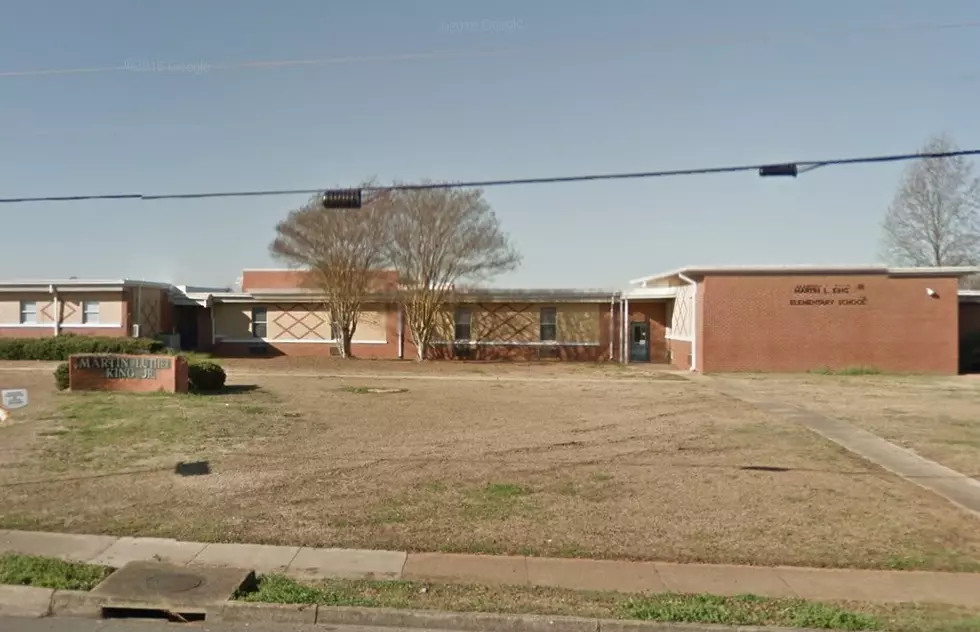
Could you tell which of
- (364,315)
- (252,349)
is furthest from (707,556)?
(252,349)

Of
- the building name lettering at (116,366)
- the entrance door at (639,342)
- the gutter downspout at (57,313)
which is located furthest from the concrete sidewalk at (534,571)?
the gutter downspout at (57,313)

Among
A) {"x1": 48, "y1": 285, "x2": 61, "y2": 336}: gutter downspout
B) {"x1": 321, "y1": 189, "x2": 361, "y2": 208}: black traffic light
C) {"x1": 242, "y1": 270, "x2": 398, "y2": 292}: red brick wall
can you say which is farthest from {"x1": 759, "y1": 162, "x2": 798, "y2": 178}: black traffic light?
{"x1": 242, "y1": 270, "x2": 398, "y2": 292}: red brick wall

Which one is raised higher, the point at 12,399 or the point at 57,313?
the point at 57,313

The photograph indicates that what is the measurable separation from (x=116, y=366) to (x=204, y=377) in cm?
210

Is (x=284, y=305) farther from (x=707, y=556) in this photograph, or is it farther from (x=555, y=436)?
(x=707, y=556)

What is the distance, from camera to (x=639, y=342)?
1373 inches

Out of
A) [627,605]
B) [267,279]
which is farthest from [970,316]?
[267,279]

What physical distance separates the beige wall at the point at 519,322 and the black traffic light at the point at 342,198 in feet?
79.0

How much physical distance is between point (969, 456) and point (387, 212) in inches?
985

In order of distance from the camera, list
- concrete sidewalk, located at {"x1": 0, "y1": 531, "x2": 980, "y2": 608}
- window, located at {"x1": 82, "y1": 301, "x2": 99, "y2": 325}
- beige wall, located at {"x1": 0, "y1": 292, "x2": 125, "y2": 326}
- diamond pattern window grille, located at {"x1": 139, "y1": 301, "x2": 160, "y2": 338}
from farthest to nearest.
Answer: diamond pattern window grille, located at {"x1": 139, "y1": 301, "x2": 160, "y2": 338} < window, located at {"x1": 82, "y1": 301, "x2": 99, "y2": 325} < beige wall, located at {"x1": 0, "y1": 292, "x2": 125, "y2": 326} < concrete sidewalk, located at {"x1": 0, "y1": 531, "x2": 980, "y2": 608}

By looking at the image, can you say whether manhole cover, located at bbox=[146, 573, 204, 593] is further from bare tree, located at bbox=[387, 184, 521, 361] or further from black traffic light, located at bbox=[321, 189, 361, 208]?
bare tree, located at bbox=[387, 184, 521, 361]

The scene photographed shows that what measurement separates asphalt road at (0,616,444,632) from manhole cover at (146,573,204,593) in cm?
37

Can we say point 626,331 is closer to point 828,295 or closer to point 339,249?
point 828,295

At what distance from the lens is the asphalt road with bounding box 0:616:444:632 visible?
522 cm
